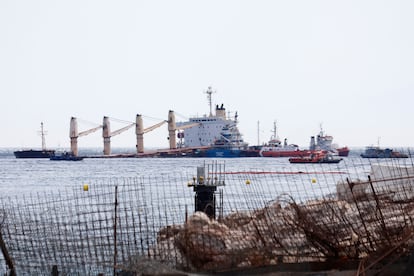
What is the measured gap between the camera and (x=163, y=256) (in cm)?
1005

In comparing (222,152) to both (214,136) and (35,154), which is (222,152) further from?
(35,154)

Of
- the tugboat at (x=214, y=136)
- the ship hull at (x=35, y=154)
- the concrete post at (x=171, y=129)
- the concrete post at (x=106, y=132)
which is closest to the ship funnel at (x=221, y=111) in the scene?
the tugboat at (x=214, y=136)

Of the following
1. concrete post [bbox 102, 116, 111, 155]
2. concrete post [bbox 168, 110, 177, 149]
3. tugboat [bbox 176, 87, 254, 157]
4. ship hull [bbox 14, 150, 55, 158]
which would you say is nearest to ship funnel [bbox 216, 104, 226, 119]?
tugboat [bbox 176, 87, 254, 157]

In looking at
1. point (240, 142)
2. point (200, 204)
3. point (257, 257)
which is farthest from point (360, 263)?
point (240, 142)

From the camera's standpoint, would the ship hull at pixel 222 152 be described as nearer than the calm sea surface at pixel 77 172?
No

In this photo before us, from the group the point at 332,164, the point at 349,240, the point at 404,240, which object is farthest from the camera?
the point at 332,164

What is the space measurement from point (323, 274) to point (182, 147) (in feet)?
308

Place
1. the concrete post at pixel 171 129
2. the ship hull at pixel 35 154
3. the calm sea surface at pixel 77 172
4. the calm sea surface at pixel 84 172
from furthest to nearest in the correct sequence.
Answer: the ship hull at pixel 35 154 → the concrete post at pixel 171 129 → the calm sea surface at pixel 77 172 → the calm sea surface at pixel 84 172

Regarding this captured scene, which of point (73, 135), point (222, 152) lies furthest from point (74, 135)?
point (222, 152)

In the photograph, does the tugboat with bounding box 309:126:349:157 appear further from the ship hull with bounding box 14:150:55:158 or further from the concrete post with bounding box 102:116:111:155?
the ship hull with bounding box 14:150:55:158

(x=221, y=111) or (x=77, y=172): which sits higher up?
(x=221, y=111)

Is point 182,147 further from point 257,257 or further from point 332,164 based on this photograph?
point 257,257

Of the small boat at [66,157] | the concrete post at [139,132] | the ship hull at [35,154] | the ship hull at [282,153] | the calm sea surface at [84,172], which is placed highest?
the concrete post at [139,132]

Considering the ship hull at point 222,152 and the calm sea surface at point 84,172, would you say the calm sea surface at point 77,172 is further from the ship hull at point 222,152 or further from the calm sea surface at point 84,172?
the ship hull at point 222,152
